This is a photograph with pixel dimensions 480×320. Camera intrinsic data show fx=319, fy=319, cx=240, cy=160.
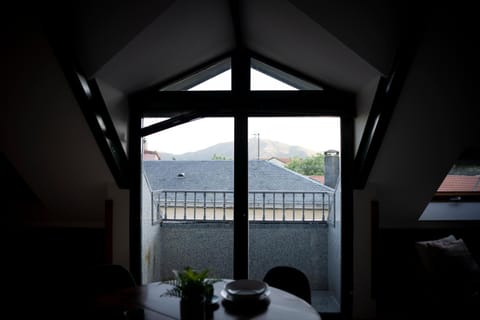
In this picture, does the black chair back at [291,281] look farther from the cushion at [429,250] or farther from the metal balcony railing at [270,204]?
the cushion at [429,250]

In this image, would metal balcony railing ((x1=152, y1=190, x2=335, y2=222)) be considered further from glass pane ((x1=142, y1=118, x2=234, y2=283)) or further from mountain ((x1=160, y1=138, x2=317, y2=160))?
mountain ((x1=160, y1=138, x2=317, y2=160))

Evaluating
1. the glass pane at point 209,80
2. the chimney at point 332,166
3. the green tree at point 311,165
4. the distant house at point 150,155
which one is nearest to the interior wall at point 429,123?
the chimney at point 332,166

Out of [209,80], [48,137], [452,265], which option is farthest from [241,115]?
[452,265]

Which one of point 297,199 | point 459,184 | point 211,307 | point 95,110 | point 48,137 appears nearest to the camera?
point 211,307

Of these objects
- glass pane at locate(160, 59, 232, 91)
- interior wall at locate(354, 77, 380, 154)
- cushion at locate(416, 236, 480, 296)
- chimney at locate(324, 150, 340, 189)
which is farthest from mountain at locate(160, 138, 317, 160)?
cushion at locate(416, 236, 480, 296)

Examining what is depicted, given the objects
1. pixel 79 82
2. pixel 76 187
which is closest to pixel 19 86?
pixel 79 82

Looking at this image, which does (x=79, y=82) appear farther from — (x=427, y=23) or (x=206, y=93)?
(x=427, y=23)

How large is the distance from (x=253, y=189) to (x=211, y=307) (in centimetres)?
161

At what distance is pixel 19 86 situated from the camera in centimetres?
239

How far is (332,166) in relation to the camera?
125 inches

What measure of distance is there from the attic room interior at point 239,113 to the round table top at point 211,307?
127 centimetres

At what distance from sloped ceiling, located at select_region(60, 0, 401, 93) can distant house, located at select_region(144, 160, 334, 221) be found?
91 cm

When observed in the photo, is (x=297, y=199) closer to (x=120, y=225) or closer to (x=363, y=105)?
(x=363, y=105)

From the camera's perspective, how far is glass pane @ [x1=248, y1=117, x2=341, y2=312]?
10.4ft
